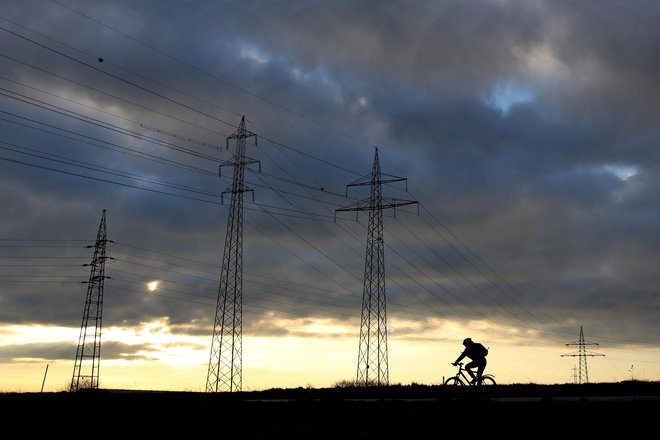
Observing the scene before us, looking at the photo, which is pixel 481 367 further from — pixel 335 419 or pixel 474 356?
pixel 335 419

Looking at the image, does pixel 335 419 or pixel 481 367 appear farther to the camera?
pixel 481 367

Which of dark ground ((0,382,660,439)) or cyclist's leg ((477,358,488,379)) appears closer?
dark ground ((0,382,660,439))

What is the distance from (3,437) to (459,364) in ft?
67.6

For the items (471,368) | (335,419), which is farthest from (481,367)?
(335,419)

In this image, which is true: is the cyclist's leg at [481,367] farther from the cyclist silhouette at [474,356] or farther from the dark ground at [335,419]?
the dark ground at [335,419]

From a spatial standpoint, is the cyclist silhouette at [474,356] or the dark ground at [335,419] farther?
the cyclist silhouette at [474,356]

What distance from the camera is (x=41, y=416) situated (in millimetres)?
26703

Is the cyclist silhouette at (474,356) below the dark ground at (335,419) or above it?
above

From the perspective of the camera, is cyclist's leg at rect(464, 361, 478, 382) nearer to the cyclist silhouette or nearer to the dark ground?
the cyclist silhouette

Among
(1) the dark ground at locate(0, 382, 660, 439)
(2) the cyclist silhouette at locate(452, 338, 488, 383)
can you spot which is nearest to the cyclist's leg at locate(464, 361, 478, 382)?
→ (2) the cyclist silhouette at locate(452, 338, 488, 383)

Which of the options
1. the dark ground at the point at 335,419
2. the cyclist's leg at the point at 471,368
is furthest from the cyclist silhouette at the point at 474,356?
the dark ground at the point at 335,419

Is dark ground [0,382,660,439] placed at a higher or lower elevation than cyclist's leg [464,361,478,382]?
lower

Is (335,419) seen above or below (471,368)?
below

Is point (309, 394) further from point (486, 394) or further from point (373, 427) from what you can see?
point (373, 427)
